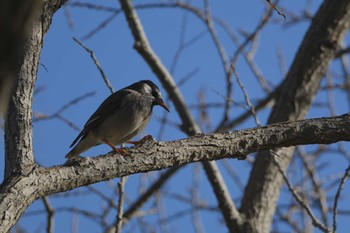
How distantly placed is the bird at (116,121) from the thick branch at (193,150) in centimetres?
244

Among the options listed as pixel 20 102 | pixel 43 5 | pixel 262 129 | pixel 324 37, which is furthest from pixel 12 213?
pixel 324 37

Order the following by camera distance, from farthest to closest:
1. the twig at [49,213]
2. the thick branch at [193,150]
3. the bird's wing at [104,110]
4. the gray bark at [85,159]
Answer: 1. the bird's wing at [104,110]
2. the twig at [49,213]
3. the thick branch at [193,150]
4. the gray bark at [85,159]

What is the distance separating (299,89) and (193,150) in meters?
2.88

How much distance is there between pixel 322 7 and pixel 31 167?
185 inches

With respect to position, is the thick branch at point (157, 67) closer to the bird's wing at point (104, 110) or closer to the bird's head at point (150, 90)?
the bird's head at point (150, 90)

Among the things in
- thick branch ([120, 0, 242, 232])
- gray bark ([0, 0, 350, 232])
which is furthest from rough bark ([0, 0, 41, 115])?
thick branch ([120, 0, 242, 232])

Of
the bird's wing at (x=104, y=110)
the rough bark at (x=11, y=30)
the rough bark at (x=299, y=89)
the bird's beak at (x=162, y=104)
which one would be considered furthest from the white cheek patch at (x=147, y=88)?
the rough bark at (x=11, y=30)

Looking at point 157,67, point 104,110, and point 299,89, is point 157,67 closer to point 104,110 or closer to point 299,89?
point 104,110

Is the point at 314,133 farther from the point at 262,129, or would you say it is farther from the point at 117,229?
the point at 117,229

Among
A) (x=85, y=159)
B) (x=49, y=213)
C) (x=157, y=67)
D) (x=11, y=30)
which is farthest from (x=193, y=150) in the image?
(x=157, y=67)

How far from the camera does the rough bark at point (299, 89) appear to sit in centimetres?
592

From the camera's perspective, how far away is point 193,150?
369 centimetres

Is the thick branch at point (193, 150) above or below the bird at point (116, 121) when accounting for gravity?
below

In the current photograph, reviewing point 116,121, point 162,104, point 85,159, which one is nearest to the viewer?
point 85,159
